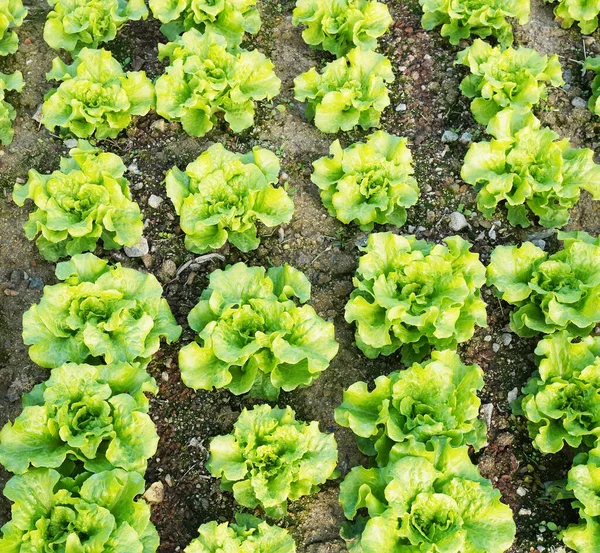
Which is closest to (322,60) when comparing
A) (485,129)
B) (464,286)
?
(485,129)

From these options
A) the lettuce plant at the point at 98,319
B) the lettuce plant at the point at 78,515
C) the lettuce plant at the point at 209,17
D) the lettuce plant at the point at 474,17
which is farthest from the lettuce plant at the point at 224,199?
the lettuce plant at the point at 474,17

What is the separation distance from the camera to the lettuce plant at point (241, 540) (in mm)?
4371

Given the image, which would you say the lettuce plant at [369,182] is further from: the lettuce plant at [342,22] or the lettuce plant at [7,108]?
the lettuce plant at [7,108]

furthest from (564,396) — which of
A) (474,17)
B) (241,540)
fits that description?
(474,17)

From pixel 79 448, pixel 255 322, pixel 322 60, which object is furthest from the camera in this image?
pixel 322 60

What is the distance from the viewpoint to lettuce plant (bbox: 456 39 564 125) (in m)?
6.30

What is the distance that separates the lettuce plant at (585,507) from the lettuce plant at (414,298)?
117 cm

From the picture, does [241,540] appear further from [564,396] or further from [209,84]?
[209,84]

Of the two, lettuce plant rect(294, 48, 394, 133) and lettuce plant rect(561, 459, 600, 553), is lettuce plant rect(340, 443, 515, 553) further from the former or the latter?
lettuce plant rect(294, 48, 394, 133)

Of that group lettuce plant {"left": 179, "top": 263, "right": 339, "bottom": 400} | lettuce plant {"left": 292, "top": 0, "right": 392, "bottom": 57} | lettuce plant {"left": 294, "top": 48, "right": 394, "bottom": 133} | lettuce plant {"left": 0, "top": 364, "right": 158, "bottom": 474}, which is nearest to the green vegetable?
lettuce plant {"left": 179, "top": 263, "right": 339, "bottom": 400}

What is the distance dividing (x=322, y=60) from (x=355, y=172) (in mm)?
1759

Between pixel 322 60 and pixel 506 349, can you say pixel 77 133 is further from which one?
pixel 506 349

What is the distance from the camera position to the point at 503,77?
6383 millimetres

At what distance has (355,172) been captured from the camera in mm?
5840
